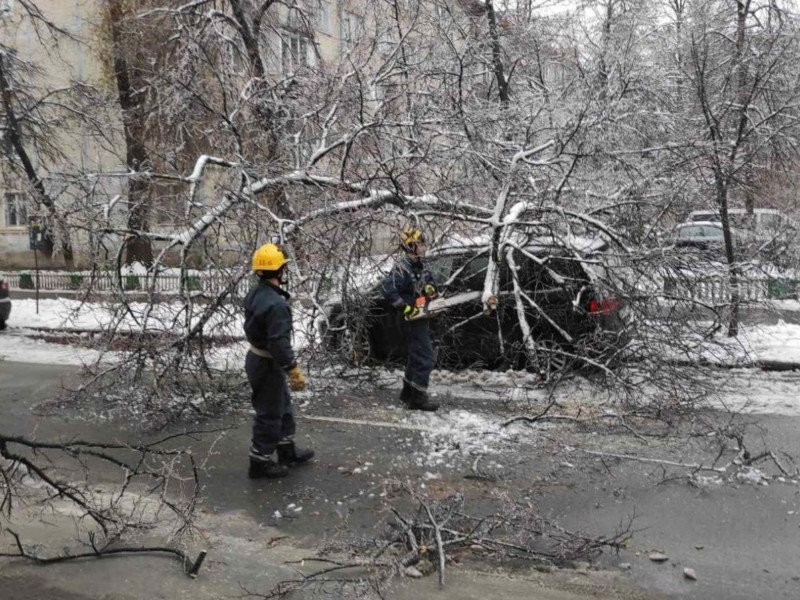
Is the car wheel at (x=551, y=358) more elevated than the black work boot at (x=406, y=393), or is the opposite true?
the car wheel at (x=551, y=358)

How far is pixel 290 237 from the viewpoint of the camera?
6746mm

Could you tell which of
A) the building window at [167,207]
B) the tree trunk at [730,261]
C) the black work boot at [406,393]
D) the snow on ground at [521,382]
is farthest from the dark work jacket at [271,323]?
the tree trunk at [730,261]

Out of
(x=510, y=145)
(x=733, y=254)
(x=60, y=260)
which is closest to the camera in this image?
(x=510, y=145)

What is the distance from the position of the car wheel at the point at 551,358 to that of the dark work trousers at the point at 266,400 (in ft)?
8.78

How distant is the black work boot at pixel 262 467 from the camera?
16.5 ft

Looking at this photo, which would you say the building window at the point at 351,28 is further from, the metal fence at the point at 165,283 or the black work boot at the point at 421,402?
the black work boot at the point at 421,402

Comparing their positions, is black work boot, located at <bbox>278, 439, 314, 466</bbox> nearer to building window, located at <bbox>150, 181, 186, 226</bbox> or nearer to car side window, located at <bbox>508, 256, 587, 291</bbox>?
building window, located at <bbox>150, 181, 186, 226</bbox>

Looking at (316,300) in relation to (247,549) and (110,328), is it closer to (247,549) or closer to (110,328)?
(110,328)

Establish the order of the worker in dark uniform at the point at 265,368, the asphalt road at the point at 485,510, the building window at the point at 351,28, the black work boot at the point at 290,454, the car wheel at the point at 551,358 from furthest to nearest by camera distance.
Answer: the building window at the point at 351,28 → the car wheel at the point at 551,358 → the black work boot at the point at 290,454 → the worker in dark uniform at the point at 265,368 → the asphalt road at the point at 485,510

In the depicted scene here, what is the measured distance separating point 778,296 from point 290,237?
19.1 feet

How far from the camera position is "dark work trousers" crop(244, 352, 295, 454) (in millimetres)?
4996

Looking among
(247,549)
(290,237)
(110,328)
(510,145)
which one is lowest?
(247,549)

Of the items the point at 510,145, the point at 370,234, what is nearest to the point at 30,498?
the point at 370,234

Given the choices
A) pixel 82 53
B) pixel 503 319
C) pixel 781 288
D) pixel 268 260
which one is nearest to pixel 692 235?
pixel 781 288
